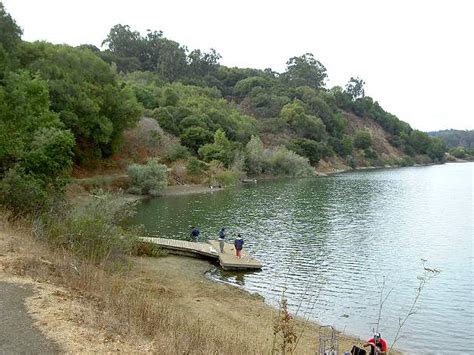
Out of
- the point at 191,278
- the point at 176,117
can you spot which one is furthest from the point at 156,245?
the point at 176,117

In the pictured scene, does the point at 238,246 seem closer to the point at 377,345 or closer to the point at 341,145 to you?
the point at 377,345

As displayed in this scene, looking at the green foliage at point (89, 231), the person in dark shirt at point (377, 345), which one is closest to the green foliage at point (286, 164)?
the green foliage at point (89, 231)

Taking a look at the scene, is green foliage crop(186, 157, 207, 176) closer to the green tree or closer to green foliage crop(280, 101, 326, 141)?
green foliage crop(280, 101, 326, 141)

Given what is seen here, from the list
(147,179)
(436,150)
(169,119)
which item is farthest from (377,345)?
(436,150)

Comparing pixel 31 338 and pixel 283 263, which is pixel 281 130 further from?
pixel 31 338

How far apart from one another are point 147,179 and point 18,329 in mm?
46313

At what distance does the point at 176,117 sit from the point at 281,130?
4280cm

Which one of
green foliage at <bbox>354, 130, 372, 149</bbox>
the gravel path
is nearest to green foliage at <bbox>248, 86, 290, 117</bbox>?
green foliage at <bbox>354, 130, 372, 149</bbox>

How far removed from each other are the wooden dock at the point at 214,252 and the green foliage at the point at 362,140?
125567 mm

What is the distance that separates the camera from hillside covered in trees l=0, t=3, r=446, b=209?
25875mm

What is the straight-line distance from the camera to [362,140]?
480 ft

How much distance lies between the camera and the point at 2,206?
798 inches

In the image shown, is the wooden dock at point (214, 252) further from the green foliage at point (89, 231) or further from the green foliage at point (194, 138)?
the green foliage at point (194, 138)

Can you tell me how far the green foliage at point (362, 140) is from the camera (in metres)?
146
